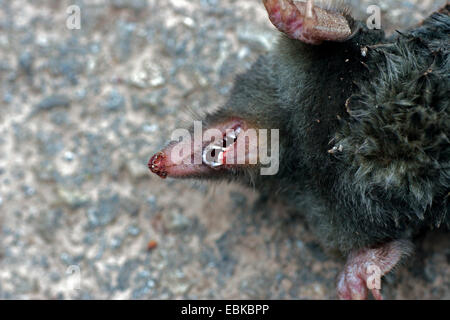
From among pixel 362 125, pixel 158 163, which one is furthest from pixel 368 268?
pixel 158 163

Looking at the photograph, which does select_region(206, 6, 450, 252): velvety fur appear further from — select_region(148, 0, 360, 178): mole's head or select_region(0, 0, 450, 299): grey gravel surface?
select_region(0, 0, 450, 299): grey gravel surface

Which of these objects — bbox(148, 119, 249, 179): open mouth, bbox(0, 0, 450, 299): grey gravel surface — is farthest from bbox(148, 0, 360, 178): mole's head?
bbox(0, 0, 450, 299): grey gravel surface

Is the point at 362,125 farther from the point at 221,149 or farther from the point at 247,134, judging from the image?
the point at 221,149

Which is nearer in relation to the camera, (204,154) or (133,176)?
(204,154)

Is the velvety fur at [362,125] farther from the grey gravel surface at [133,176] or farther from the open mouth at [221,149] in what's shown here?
the grey gravel surface at [133,176]

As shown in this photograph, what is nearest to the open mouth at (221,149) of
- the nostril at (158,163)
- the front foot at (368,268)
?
the nostril at (158,163)

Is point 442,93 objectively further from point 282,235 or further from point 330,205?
point 282,235

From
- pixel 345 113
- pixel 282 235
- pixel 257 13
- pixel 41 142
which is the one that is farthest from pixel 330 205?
pixel 41 142
